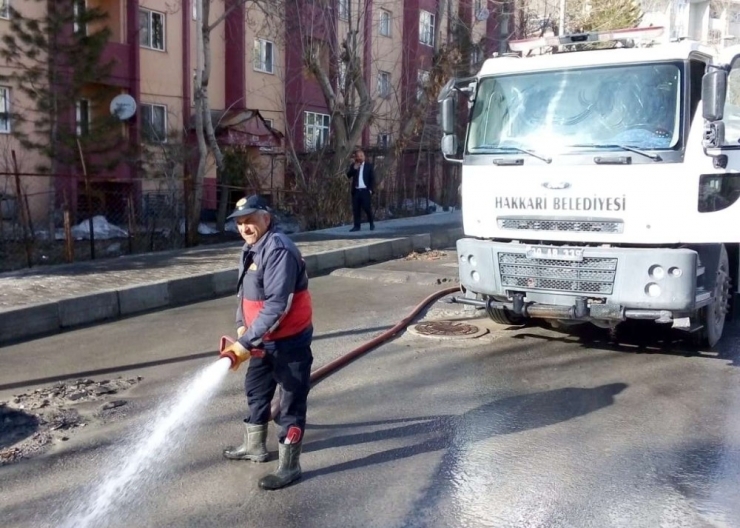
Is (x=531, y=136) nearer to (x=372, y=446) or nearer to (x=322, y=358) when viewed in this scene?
(x=322, y=358)

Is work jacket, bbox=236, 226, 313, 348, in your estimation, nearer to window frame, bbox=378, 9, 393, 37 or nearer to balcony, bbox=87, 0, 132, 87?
balcony, bbox=87, 0, 132, 87

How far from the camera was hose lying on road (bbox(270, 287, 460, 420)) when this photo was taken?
22.5 ft

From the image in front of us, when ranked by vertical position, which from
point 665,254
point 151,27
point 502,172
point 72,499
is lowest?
point 72,499

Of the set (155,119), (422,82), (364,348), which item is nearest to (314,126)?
(422,82)

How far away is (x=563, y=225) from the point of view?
7414mm

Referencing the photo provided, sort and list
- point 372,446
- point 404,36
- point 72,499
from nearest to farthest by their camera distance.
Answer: point 72,499
point 372,446
point 404,36

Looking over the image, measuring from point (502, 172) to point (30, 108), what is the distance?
1351 centimetres

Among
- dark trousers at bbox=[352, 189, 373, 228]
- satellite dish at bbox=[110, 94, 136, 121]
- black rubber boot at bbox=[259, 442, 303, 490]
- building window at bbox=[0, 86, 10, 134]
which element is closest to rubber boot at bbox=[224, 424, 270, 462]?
black rubber boot at bbox=[259, 442, 303, 490]

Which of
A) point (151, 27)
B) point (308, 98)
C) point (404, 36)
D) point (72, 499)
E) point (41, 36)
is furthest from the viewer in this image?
point (404, 36)

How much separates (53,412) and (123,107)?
1411 centimetres

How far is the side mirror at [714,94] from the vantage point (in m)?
6.66

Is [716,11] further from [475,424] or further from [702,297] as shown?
[475,424]

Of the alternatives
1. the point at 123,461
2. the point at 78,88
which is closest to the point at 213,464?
the point at 123,461

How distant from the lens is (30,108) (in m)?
17.8
